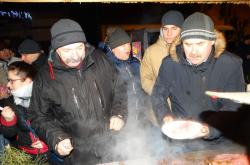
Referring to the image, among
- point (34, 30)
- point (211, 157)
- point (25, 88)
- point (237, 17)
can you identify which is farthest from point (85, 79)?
point (237, 17)

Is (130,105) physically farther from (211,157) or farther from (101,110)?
(211,157)

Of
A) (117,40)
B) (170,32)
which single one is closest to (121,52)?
(117,40)

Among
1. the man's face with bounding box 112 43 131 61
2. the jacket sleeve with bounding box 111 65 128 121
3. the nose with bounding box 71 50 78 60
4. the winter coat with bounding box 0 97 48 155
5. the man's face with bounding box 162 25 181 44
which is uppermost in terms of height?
the man's face with bounding box 162 25 181 44

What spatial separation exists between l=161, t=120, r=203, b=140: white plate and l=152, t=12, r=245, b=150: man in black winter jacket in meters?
0.05

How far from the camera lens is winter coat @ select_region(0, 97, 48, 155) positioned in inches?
158

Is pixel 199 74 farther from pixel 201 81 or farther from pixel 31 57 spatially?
pixel 31 57

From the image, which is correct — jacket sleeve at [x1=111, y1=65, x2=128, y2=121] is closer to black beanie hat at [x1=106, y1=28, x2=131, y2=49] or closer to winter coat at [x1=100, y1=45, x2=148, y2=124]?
winter coat at [x1=100, y1=45, x2=148, y2=124]

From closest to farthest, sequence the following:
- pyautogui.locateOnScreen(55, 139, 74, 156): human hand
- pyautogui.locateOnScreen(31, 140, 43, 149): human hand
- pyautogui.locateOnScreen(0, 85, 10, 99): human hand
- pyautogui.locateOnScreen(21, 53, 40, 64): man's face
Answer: pyautogui.locateOnScreen(55, 139, 74, 156): human hand < pyautogui.locateOnScreen(31, 140, 43, 149): human hand < pyautogui.locateOnScreen(0, 85, 10, 99): human hand < pyautogui.locateOnScreen(21, 53, 40, 64): man's face

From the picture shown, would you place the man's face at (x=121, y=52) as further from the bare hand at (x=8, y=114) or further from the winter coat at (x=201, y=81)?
the bare hand at (x=8, y=114)

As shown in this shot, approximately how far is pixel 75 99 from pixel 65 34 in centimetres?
80

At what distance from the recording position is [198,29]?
3.33m

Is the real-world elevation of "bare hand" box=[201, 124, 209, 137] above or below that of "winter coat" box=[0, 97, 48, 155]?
above

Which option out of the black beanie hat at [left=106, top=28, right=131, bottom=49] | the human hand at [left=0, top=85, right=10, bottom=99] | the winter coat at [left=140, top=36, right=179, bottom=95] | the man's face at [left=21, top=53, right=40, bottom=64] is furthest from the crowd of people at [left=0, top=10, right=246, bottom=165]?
the man's face at [left=21, top=53, right=40, bottom=64]

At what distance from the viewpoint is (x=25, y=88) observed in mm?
3986
